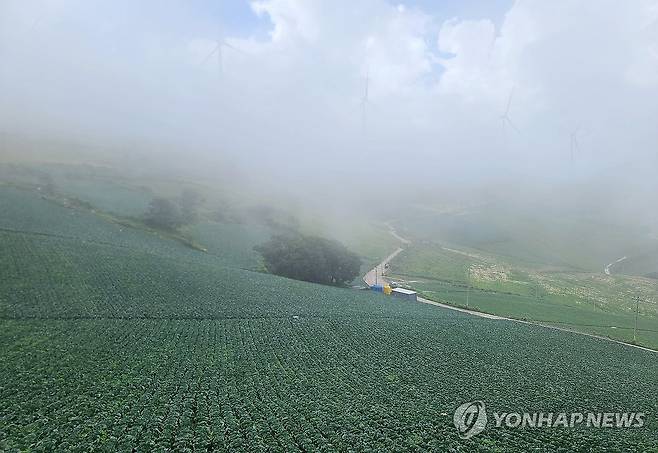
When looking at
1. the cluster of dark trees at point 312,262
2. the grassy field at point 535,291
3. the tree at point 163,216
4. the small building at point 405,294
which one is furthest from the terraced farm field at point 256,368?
the tree at point 163,216

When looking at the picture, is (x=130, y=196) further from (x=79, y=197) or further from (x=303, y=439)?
(x=303, y=439)

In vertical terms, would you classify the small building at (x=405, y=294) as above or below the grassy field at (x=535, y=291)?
below

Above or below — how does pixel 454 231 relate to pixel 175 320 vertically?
above

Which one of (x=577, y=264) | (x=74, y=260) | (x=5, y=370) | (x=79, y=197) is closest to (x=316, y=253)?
(x=74, y=260)

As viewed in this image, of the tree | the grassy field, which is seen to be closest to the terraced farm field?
the grassy field

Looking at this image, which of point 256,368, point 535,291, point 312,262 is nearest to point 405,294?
point 312,262

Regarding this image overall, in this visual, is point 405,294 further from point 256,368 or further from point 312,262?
point 256,368

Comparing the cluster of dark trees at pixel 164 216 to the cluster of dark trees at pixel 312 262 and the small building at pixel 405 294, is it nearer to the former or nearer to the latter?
the cluster of dark trees at pixel 312 262

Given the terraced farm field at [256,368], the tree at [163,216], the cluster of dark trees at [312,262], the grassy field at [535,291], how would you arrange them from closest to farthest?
the terraced farm field at [256,368] → the grassy field at [535,291] → the cluster of dark trees at [312,262] → the tree at [163,216]

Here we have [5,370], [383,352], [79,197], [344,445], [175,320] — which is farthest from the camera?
[79,197]
